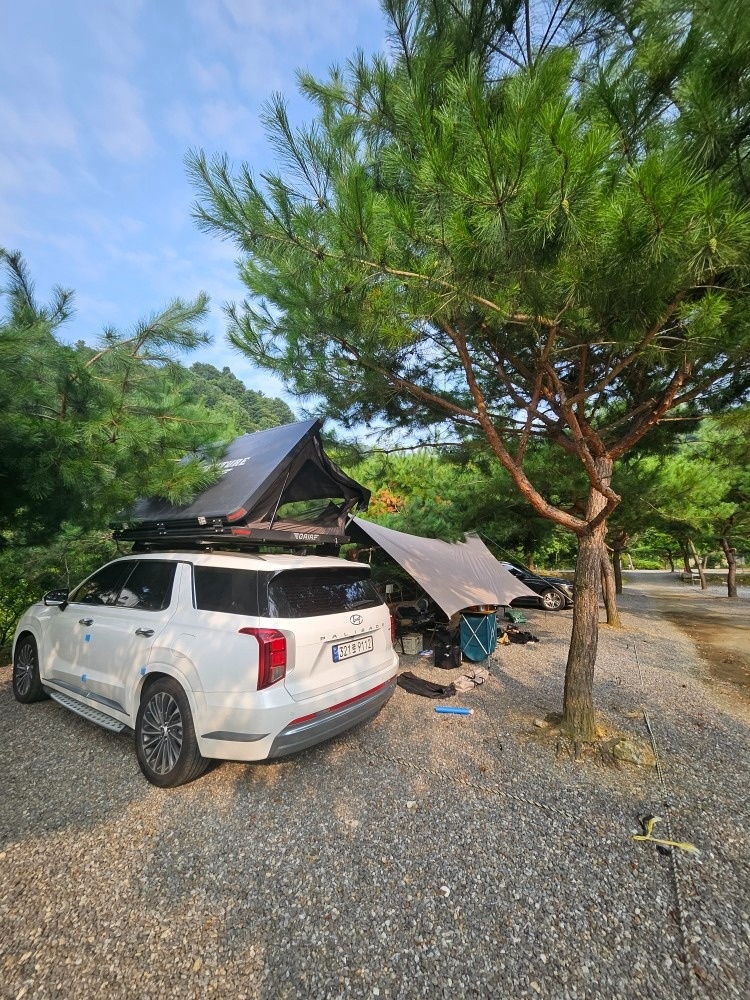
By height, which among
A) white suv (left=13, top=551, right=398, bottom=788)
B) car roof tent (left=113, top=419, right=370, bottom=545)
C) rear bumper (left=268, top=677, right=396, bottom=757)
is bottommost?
rear bumper (left=268, top=677, right=396, bottom=757)

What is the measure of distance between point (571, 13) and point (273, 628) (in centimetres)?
494

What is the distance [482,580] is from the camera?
8.20 metres

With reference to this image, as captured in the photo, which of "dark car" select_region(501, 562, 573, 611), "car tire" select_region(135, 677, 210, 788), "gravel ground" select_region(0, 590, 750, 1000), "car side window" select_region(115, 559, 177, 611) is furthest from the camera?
"dark car" select_region(501, 562, 573, 611)

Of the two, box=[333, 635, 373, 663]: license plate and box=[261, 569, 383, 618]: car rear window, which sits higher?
box=[261, 569, 383, 618]: car rear window

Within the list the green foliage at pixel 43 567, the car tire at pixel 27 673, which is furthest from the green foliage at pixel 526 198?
the green foliage at pixel 43 567

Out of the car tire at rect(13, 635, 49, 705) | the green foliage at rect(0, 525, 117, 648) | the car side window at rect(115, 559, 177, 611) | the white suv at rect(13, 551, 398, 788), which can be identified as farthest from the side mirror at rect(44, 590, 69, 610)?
the green foliage at rect(0, 525, 117, 648)

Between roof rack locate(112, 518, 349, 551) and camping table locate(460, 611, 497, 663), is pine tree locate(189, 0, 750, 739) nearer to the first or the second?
roof rack locate(112, 518, 349, 551)

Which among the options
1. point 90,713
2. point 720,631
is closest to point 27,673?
point 90,713

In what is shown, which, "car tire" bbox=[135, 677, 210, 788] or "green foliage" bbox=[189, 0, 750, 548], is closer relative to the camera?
"green foliage" bbox=[189, 0, 750, 548]

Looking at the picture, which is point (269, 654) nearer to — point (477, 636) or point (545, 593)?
point (477, 636)

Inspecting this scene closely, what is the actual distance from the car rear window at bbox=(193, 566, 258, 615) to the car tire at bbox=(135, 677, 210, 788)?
586 mm

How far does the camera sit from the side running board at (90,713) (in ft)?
10.9

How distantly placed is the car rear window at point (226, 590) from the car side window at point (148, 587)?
341 mm

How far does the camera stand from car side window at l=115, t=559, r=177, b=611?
3.33m
